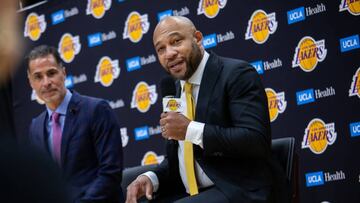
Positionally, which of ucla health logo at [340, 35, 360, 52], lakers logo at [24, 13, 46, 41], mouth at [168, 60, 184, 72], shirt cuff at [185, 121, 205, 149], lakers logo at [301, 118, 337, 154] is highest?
lakers logo at [24, 13, 46, 41]

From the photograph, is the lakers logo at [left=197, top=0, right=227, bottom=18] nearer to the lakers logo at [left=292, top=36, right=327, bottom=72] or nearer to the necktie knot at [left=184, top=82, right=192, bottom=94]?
the lakers logo at [left=292, top=36, right=327, bottom=72]

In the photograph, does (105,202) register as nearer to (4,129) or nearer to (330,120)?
(330,120)

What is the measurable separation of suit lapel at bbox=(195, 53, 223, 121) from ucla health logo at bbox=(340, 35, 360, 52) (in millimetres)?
2011

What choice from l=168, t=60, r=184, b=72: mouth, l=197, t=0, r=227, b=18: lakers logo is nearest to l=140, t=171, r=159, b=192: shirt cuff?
l=168, t=60, r=184, b=72: mouth

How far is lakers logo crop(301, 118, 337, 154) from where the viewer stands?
509 cm

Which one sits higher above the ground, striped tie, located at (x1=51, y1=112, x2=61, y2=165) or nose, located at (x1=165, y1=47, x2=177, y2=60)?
nose, located at (x1=165, y1=47, x2=177, y2=60)

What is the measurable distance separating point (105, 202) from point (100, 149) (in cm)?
39

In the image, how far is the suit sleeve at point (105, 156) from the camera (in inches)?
158

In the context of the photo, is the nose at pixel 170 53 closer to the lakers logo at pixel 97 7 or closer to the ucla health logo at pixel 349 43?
the ucla health logo at pixel 349 43

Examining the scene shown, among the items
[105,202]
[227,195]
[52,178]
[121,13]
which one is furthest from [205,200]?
[121,13]

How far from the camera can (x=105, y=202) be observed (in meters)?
4.06

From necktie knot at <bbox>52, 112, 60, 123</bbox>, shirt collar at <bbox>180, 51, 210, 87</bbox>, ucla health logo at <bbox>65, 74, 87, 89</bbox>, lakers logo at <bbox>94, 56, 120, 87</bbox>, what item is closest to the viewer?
shirt collar at <bbox>180, 51, 210, 87</bbox>

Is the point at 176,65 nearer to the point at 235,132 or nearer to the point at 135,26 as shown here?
the point at 235,132

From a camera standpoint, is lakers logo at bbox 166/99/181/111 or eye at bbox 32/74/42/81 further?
eye at bbox 32/74/42/81
